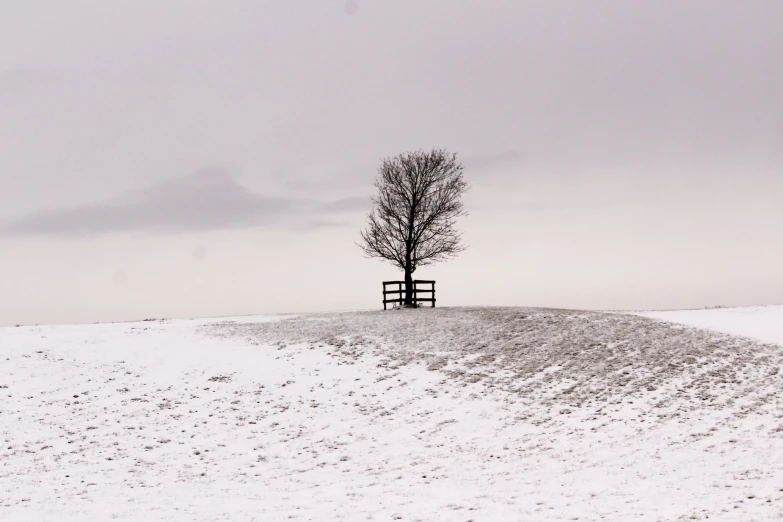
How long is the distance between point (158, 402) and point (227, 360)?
4.26 metres

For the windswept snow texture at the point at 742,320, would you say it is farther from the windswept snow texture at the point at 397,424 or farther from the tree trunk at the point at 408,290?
the tree trunk at the point at 408,290

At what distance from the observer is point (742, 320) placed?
34.3 metres

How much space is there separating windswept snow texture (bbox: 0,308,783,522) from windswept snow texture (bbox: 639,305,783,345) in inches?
131

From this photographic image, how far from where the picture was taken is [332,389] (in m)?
20.5

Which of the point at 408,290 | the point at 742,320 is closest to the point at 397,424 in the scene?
the point at 408,290

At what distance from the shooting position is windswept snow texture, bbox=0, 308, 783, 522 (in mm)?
12188

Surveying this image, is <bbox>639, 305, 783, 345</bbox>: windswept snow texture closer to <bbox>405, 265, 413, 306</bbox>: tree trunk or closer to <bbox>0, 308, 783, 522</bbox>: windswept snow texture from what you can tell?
<bbox>0, 308, 783, 522</bbox>: windswept snow texture

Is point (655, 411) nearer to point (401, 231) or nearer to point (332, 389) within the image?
point (332, 389)

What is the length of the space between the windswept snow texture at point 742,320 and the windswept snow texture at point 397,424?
10.9 ft

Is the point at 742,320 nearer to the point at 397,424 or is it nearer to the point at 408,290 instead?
the point at 408,290

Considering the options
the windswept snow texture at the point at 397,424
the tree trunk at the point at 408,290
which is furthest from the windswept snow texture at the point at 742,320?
the tree trunk at the point at 408,290

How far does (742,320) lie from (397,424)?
84.4 feet

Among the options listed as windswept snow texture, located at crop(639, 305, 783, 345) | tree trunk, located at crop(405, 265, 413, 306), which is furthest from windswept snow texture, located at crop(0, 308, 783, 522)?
tree trunk, located at crop(405, 265, 413, 306)

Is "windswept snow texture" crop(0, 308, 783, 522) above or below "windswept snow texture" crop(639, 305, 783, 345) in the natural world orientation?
below
